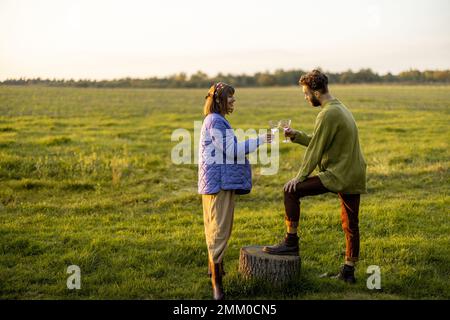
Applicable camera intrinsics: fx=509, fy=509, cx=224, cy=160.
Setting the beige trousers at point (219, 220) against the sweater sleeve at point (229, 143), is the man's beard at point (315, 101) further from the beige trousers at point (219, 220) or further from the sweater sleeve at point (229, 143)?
the beige trousers at point (219, 220)

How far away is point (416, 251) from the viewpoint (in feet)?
24.0

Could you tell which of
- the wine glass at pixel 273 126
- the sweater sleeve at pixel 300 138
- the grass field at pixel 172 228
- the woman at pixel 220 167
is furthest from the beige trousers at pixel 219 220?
the sweater sleeve at pixel 300 138

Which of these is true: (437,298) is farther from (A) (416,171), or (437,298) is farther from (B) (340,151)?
(A) (416,171)

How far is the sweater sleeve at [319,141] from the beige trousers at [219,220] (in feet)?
2.85

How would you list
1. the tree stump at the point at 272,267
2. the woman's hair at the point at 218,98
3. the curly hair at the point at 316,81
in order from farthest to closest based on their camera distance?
the tree stump at the point at 272,267, the curly hair at the point at 316,81, the woman's hair at the point at 218,98

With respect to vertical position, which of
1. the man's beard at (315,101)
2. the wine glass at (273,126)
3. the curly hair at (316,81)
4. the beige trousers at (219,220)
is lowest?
the beige trousers at (219,220)

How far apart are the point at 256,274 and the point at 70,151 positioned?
1310cm

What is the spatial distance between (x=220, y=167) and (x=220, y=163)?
0.04 metres

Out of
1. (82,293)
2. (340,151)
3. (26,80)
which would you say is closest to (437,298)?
(340,151)

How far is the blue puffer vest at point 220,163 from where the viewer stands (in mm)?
5391

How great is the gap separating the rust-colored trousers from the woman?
585 millimetres

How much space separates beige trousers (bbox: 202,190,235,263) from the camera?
5527 millimetres

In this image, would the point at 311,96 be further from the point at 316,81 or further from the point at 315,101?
the point at 316,81

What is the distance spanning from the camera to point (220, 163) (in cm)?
546
